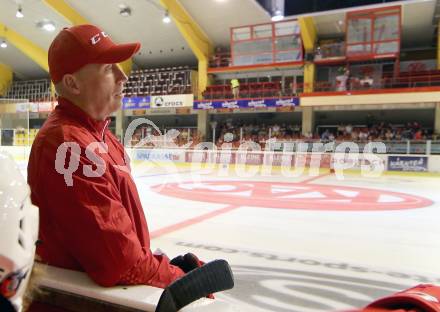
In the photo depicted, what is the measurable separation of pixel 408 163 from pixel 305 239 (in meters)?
10.8

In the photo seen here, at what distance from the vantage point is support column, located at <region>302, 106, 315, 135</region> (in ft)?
68.3

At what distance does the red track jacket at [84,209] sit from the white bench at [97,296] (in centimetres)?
4

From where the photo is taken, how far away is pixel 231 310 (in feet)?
3.31

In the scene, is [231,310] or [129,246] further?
[129,246]

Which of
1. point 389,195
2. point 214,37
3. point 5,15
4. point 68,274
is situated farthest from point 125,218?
point 5,15

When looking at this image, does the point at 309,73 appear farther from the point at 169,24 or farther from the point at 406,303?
the point at 406,303

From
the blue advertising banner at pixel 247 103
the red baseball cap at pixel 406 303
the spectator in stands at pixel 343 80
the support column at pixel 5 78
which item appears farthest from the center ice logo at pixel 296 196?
the support column at pixel 5 78

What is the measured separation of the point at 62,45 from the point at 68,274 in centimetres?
76

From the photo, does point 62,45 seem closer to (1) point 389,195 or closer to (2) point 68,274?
(2) point 68,274

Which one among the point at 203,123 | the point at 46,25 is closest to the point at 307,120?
the point at 203,123

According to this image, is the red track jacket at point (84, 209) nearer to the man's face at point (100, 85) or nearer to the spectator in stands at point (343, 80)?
the man's face at point (100, 85)

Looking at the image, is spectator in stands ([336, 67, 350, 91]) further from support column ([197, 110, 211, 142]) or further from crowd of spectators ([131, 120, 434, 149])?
support column ([197, 110, 211, 142])

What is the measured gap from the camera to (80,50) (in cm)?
126

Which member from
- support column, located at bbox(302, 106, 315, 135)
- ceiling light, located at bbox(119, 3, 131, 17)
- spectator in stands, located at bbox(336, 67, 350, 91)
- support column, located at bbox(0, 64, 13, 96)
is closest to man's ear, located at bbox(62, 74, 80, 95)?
spectator in stands, located at bbox(336, 67, 350, 91)
